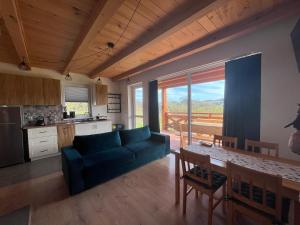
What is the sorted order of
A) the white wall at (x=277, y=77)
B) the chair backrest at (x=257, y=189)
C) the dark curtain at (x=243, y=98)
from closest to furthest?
the chair backrest at (x=257, y=189) → the white wall at (x=277, y=77) → the dark curtain at (x=243, y=98)

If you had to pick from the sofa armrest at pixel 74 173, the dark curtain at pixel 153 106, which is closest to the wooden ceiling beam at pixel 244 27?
the dark curtain at pixel 153 106

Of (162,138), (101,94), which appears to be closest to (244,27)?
(162,138)

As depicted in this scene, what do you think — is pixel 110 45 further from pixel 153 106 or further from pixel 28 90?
pixel 28 90

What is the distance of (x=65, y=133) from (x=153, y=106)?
2.72 metres

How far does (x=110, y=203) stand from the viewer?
2.02m

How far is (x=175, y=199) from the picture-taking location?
204 cm

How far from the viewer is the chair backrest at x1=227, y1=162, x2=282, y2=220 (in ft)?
3.54

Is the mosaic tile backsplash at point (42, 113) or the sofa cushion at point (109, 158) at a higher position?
the mosaic tile backsplash at point (42, 113)

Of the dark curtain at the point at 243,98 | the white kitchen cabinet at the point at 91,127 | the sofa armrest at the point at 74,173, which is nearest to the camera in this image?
the sofa armrest at the point at 74,173

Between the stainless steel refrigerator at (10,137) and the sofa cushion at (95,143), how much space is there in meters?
1.77

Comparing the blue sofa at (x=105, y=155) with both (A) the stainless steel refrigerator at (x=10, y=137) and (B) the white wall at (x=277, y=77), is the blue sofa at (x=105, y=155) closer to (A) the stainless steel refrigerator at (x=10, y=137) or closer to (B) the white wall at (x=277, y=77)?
(A) the stainless steel refrigerator at (x=10, y=137)

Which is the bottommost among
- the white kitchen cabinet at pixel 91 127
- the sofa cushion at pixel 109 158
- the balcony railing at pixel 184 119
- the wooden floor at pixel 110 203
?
the wooden floor at pixel 110 203

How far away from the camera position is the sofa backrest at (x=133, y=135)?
133 inches

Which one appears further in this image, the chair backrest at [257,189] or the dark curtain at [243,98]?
the dark curtain at [243,98]
